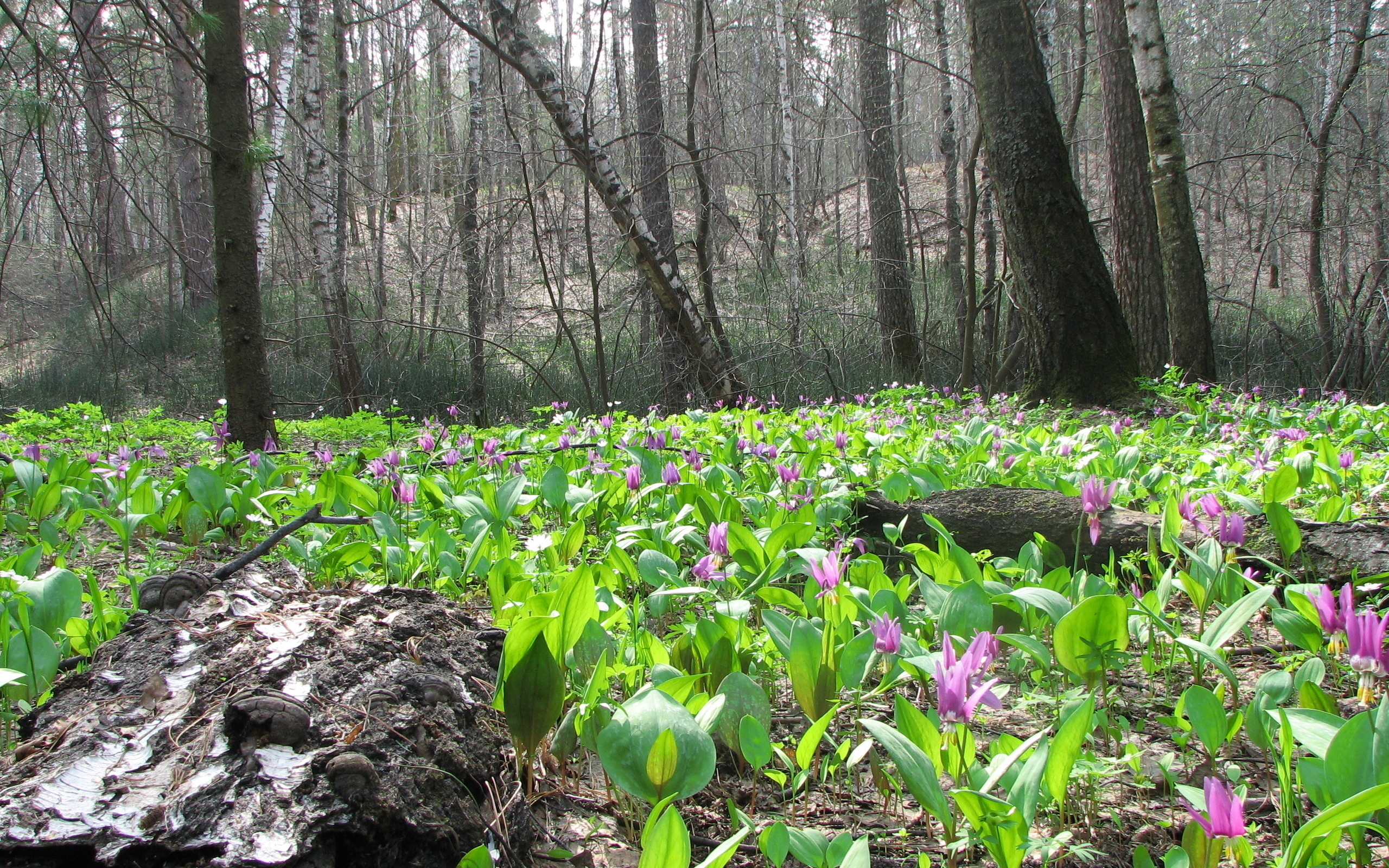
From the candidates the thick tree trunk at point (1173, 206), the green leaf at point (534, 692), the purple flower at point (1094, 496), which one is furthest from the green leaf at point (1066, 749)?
the thick tree trunk at point (1173, 206)

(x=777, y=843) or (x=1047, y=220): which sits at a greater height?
(x=1047, y=220)

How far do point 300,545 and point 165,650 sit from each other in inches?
35.2

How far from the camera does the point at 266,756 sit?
3.12 ft

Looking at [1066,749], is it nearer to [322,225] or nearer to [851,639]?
[851,639]

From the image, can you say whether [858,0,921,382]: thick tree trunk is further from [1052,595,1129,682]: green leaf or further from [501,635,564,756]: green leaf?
[501,635,564,756]: green leaf

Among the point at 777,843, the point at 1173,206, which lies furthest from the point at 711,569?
the point at 1173,206

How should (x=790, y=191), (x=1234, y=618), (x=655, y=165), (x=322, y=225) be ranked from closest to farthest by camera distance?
1. (x=1234, y=618)
2. (x=790, y=191)
3. (x=655, y=165)
4. (x=322, y=225)

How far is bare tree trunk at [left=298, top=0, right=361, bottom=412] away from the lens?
7.95m

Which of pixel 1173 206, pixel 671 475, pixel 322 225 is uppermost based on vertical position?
pixel 322 225

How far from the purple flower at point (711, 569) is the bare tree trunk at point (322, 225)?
19.5 ft

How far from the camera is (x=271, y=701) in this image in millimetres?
989

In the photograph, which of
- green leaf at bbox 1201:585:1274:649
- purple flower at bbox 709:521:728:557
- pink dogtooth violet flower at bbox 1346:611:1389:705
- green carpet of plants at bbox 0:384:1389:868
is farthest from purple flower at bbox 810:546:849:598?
pink dogtooth violet flower at bbox 1346:611:1389:705

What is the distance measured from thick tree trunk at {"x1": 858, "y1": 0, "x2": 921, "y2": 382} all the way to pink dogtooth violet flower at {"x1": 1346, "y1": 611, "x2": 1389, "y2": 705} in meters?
8.36

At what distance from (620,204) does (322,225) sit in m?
4.11
